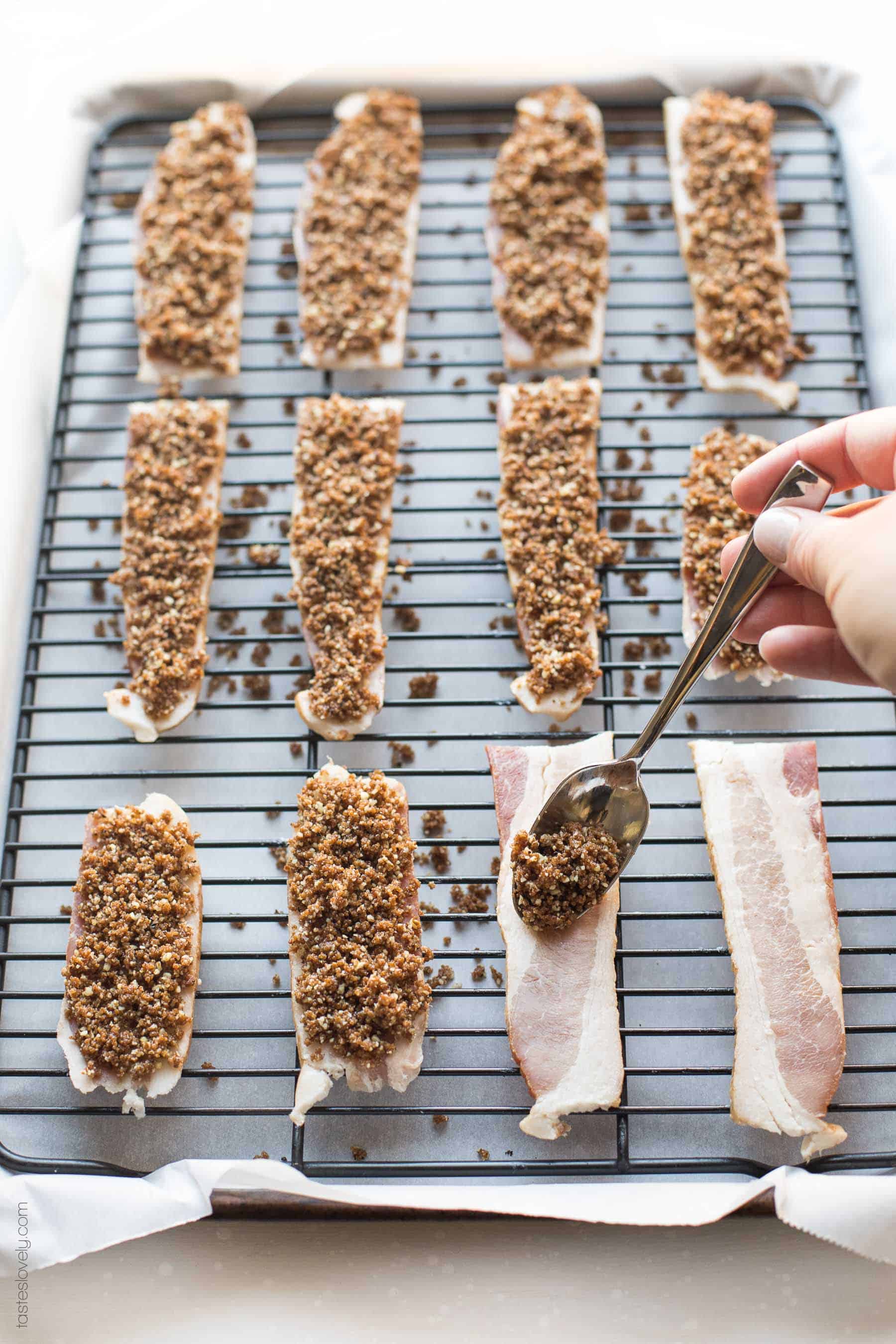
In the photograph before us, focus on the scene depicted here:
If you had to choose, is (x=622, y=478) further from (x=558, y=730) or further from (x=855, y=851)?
(x=855, y=851)

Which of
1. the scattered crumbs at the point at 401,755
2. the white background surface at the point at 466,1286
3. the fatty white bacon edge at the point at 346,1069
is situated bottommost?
the white background surface at the point at 466,1286

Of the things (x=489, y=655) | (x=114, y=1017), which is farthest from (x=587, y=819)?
(x=114, y=1017)

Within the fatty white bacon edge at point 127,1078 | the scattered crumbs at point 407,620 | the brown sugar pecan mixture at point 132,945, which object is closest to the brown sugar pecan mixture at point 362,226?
the scattered crumbs at point 407,620

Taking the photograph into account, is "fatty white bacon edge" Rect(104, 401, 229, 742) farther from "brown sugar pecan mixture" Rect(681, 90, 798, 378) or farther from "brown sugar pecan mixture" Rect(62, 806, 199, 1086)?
"brown sugar pecan mixture" Rect(681, 90, 798, 378)

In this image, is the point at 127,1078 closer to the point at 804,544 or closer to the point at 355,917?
the point at 355,917

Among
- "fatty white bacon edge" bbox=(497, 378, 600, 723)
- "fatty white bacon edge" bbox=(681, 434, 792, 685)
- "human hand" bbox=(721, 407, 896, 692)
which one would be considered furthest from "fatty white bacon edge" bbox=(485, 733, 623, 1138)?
"human hand" bbox=(721, 407, 896, 692)

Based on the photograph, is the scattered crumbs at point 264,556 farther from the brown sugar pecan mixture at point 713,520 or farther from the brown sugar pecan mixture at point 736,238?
the brown sugar pecan mixture at point 736,238

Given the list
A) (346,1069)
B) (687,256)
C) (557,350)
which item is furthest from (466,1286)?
(687,256)
